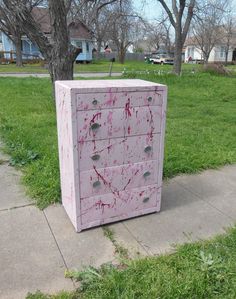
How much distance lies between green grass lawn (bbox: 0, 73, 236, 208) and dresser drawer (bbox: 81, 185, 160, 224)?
714 millimetres

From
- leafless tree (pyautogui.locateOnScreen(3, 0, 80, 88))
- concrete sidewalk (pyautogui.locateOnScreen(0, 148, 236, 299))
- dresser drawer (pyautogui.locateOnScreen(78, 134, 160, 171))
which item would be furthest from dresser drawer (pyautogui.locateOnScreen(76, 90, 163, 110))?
leafless tree (pyautogui.locateOnScreen(3, 0, 80, 88))

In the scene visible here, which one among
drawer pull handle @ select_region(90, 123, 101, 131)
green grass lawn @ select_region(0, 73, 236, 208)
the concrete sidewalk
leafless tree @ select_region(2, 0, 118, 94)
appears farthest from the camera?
leafless tree @ select_region(2, 0, 118, 94)

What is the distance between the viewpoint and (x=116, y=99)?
2.53 metres

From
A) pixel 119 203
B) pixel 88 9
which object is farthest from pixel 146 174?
pixel 88 9

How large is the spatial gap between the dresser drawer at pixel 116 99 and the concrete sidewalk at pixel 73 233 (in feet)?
3.73

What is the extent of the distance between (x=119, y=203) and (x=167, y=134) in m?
3.14

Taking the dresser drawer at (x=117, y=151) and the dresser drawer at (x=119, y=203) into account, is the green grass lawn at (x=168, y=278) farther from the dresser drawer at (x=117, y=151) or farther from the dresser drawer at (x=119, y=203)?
the dresser drawer at (x=117, y=151)

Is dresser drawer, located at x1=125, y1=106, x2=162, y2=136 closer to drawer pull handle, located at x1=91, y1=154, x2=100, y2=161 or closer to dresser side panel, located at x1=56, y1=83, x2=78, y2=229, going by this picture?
drawer pull handle, located at x1=91, y1=154, x2=100, y2=161

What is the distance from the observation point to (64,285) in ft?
7.17

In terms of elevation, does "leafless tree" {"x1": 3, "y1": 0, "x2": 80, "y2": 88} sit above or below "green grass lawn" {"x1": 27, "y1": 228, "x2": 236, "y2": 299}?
above

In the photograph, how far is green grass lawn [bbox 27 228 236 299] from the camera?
207cm

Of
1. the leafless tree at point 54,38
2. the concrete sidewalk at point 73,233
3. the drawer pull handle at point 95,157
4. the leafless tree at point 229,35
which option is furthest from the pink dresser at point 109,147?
the leafless tree at point 229,35

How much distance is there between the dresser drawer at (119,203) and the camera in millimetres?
2760

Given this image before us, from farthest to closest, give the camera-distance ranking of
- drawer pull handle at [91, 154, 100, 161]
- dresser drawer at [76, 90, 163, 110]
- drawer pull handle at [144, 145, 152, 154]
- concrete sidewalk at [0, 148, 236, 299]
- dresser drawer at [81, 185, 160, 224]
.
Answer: drawer pull handle at [144, 145, 152, 154], dresser drawer at [81, 185, 160, 224], drawer pull handle at [91, 154, 100, 161], dresser drawer at [76, 90, 163, 110], concrete sidewalk at [0, 148, 236, 299]
